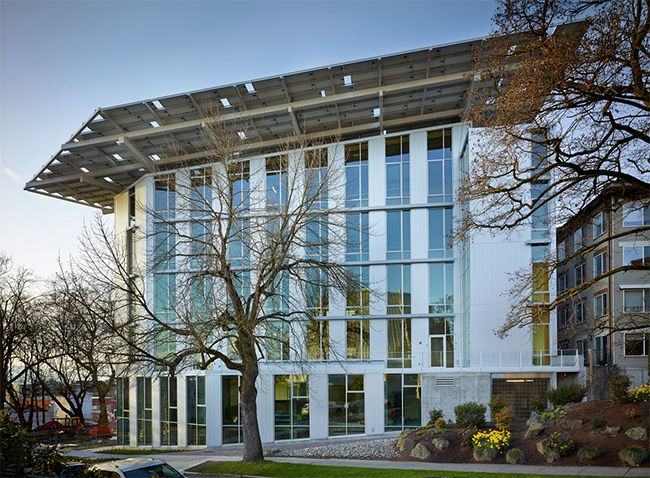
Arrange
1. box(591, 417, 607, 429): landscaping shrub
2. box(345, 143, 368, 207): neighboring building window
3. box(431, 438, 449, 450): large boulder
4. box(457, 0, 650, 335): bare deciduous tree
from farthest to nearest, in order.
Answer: box(345, 143, 368, 207): neighboring building window
box(431, 438, 449, 450): large boulder
box(591, 417, 607, 429): landscaping shrub
box(457, 0, 650, 335): bare deciduous tree

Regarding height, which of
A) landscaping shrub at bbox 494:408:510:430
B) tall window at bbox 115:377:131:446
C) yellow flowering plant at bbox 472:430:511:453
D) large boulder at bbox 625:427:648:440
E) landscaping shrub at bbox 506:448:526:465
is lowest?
tall window at bbox 115:377:131:446

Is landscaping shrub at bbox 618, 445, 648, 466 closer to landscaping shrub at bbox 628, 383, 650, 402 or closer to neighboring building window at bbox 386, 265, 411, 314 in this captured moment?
landscaping shrub at bbox 628, 383, 650, 402

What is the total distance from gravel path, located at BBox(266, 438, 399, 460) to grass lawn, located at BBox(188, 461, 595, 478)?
8.22ft

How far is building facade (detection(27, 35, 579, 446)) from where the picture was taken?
2842 centimetres

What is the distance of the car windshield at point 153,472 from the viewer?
495 inches

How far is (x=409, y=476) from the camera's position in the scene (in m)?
15.6

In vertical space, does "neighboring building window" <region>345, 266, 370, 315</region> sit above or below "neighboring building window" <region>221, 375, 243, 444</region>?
above

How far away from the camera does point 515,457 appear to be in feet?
57.0

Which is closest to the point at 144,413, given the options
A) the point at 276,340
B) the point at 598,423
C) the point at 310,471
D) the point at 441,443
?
the point at 310,471

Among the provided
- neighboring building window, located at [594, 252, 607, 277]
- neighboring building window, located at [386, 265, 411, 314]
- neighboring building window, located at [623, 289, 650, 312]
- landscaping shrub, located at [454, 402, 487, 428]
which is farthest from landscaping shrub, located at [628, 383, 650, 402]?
neighboring building window, located at [594, 252, 607, 277]

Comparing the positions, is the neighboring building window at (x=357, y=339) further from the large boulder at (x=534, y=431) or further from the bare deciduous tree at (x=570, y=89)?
the bare deciduous tree at (x=570, y=89)

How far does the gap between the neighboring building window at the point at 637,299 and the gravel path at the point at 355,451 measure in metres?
17.3

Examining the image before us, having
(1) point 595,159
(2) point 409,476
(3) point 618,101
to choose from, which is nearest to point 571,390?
(2) point 409,476

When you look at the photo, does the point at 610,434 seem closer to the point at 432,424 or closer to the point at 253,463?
the point at 432,424
